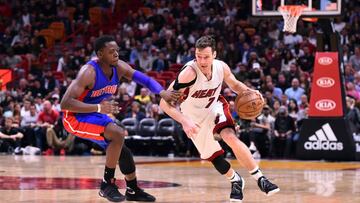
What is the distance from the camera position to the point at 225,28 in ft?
75.5

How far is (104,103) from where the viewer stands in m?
7.82

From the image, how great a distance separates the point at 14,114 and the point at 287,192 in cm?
1217

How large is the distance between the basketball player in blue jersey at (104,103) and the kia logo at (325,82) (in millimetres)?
8846

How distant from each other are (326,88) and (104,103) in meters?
9.49

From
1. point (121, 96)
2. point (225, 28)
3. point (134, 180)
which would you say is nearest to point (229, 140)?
point (134, 180)

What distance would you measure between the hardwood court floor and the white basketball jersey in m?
0.90

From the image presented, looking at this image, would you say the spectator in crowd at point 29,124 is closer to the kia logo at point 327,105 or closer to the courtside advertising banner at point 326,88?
the courtside advertising banner at point 326,88

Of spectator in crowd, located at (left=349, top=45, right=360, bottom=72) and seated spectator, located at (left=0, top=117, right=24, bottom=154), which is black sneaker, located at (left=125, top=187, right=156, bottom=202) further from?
spectator in crowd, located at (left=349, top=45, right=360, bottom=72)

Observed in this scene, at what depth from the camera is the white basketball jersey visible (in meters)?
8.42

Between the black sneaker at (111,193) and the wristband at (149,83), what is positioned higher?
the wristband at (149,83)

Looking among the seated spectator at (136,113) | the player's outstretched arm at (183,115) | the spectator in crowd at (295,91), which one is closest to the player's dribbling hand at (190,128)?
the player's outstretched arm at (183,115)

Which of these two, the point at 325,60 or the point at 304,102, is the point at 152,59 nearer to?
the point at 304,102

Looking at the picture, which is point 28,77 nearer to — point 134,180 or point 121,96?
point 121,96

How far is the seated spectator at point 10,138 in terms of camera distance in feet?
63.8
